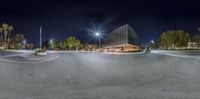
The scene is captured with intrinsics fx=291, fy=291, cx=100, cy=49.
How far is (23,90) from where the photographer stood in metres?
12.9

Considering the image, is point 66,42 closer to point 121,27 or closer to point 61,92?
point 121,27

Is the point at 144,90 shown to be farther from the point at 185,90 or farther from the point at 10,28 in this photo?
the point at 10,28

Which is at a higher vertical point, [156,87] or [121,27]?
[121,27]

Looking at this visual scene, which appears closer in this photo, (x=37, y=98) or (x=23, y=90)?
(x=37, y=98)

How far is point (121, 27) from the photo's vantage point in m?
172

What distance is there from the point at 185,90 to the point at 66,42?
176 m

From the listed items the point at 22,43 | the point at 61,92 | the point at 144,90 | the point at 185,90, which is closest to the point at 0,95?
the point at 61,92

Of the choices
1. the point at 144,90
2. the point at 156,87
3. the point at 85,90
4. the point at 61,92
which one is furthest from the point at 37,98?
the point at 156,87

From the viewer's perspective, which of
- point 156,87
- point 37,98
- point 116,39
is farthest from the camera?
point 116,39

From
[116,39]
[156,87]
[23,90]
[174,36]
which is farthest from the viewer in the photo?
[116,39]

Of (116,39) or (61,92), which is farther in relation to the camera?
(116,39)

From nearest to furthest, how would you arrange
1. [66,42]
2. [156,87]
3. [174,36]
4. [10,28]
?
[156,87], [10,28], [174,36], [66,42]

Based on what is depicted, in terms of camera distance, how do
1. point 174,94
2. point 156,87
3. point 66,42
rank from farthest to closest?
1. point 66,42
2. point 156,87
3. point 174,94

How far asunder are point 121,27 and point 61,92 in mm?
161341
